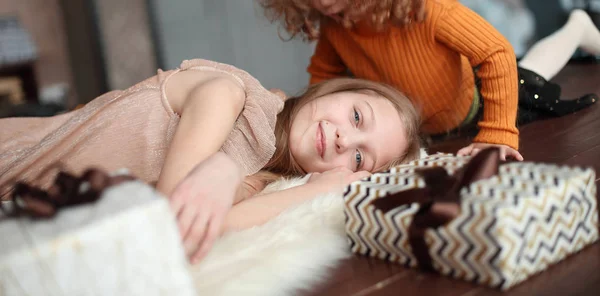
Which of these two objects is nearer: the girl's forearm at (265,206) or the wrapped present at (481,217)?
the wrapped present at (481,217)

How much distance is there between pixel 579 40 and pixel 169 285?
2.16m

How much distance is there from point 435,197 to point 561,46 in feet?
5.71

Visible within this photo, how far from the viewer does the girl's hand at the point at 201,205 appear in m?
0.74

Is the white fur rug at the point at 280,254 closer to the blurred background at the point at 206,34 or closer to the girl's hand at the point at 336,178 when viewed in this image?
the girl's hand at the point at 336,178

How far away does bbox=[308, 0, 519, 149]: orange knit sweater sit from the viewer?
1.41 metres

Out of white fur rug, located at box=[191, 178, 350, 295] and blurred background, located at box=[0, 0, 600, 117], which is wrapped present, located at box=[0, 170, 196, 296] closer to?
white fur rug, located at box=[191, 178, 350, 295]

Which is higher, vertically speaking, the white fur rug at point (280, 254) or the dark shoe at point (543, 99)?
the white fur rug at point (280, 254)

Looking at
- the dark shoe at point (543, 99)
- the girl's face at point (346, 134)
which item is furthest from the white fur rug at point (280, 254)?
the dark shoe at point (543, 99)

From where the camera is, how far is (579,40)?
2.29 m

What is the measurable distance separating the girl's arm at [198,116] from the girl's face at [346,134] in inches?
6.4

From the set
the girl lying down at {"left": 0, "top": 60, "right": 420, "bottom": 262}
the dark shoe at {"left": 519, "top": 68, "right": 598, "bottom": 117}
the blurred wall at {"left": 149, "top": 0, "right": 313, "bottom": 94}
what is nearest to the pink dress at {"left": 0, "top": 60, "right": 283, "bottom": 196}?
the girl lying down at {"left": 0, "top": 60, "right": 420, "bottom": 262}

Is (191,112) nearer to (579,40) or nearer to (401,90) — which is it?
(401,90)

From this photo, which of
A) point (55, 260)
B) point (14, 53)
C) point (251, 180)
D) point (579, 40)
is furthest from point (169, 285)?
point (14, 53)

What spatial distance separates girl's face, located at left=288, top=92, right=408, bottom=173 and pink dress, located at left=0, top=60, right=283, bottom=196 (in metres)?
0.07
